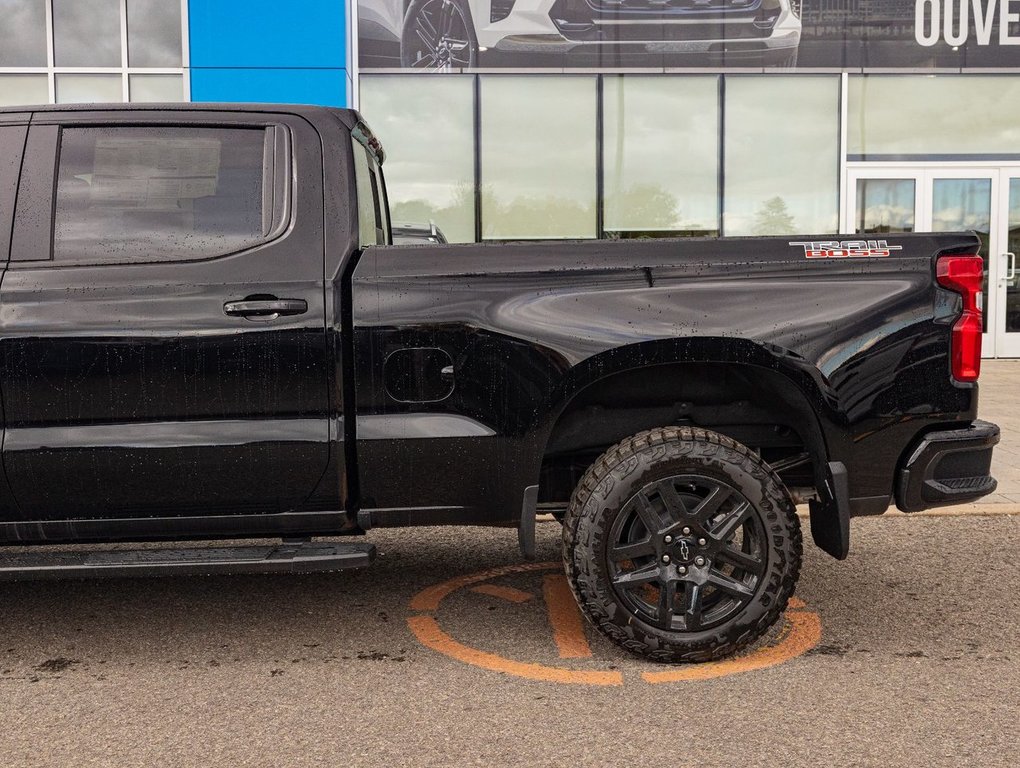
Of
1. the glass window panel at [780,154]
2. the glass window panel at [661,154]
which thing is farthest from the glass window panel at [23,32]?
the glass window panel at [780,154]

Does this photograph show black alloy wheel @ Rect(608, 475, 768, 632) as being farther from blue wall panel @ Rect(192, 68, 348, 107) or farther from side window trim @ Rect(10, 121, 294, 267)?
blue wall panel @ Rect(192, 68, 348, 107)

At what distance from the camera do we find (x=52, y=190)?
3.34m

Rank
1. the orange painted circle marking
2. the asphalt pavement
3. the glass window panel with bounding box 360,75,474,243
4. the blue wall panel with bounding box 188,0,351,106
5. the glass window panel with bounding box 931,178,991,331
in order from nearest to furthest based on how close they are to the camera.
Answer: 1. the asphalt pavement
2. the orange painted circle marking
3. the blue wall panel with bounding box 188,0,351,106
4. the glass window panel with bounding box 360,75,474,243
5. the glass window panel with bounding box 931,178,991,331

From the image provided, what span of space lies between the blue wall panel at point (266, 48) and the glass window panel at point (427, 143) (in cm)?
117

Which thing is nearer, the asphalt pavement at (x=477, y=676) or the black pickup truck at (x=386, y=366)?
the asphalt pavement at (x=477, y=676)

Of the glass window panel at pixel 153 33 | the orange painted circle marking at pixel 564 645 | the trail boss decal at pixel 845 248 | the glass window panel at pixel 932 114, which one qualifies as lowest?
the orange painted circle marking at pixel 564 645

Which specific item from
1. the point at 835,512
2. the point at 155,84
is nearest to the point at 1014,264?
the point at 155,84

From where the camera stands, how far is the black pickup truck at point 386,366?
3.21 meters

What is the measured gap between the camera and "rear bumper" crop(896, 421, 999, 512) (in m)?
3.38

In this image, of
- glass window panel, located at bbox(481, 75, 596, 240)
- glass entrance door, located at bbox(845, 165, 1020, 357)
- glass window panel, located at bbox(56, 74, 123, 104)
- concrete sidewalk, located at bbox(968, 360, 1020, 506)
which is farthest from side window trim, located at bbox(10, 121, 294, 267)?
glass entrance door, located at bbox(845, 165, 1020, 357)

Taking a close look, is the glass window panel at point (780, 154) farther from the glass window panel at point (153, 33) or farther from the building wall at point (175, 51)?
the glass window panel at point (153, 33)

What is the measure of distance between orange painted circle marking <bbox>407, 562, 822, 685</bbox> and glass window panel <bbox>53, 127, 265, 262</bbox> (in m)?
1.58

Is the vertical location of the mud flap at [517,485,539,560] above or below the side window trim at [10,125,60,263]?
below

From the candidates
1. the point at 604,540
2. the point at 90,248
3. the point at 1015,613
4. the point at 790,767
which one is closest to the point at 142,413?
the point at 90,248
